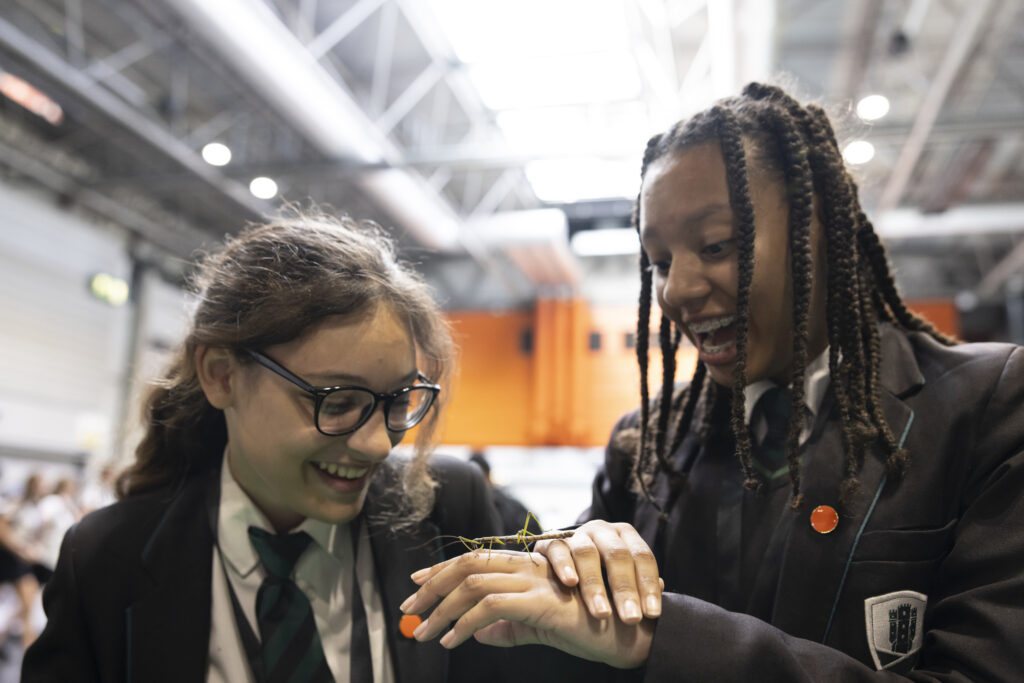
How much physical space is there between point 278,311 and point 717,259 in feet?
2.54

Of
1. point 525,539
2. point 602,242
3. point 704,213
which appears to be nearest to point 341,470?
point 525,539

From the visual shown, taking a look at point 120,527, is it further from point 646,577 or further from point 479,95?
point 479,95

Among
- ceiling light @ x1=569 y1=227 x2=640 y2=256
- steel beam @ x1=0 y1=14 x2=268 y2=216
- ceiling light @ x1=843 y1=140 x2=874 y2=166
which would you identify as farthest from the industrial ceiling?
ceiling light @ x1=843 y1=140 x2=874 y2=166

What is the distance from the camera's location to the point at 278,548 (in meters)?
1.57

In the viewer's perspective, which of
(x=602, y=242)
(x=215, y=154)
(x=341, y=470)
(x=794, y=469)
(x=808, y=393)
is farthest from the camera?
(x=602, y=242)

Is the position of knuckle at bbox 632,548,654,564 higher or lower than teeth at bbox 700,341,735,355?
lower

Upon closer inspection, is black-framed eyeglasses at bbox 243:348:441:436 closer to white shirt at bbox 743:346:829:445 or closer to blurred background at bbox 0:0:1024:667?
white shirt at bbox 743:346:829:445

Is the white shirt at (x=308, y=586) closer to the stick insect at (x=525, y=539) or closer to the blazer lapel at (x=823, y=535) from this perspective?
the stick insect at (x=525, y=539)

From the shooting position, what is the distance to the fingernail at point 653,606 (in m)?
1.02

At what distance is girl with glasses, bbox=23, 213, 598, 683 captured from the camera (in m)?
1.46

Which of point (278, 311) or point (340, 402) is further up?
point (278, 311)

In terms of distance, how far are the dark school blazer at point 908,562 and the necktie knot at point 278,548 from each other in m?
0.72

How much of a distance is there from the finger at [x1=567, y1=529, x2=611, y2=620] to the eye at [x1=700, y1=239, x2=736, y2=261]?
0.51 meters

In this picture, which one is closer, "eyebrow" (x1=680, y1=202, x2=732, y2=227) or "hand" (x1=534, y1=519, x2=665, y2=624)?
"hand" (x1=534, y1=519, x2=665, y2=624)
